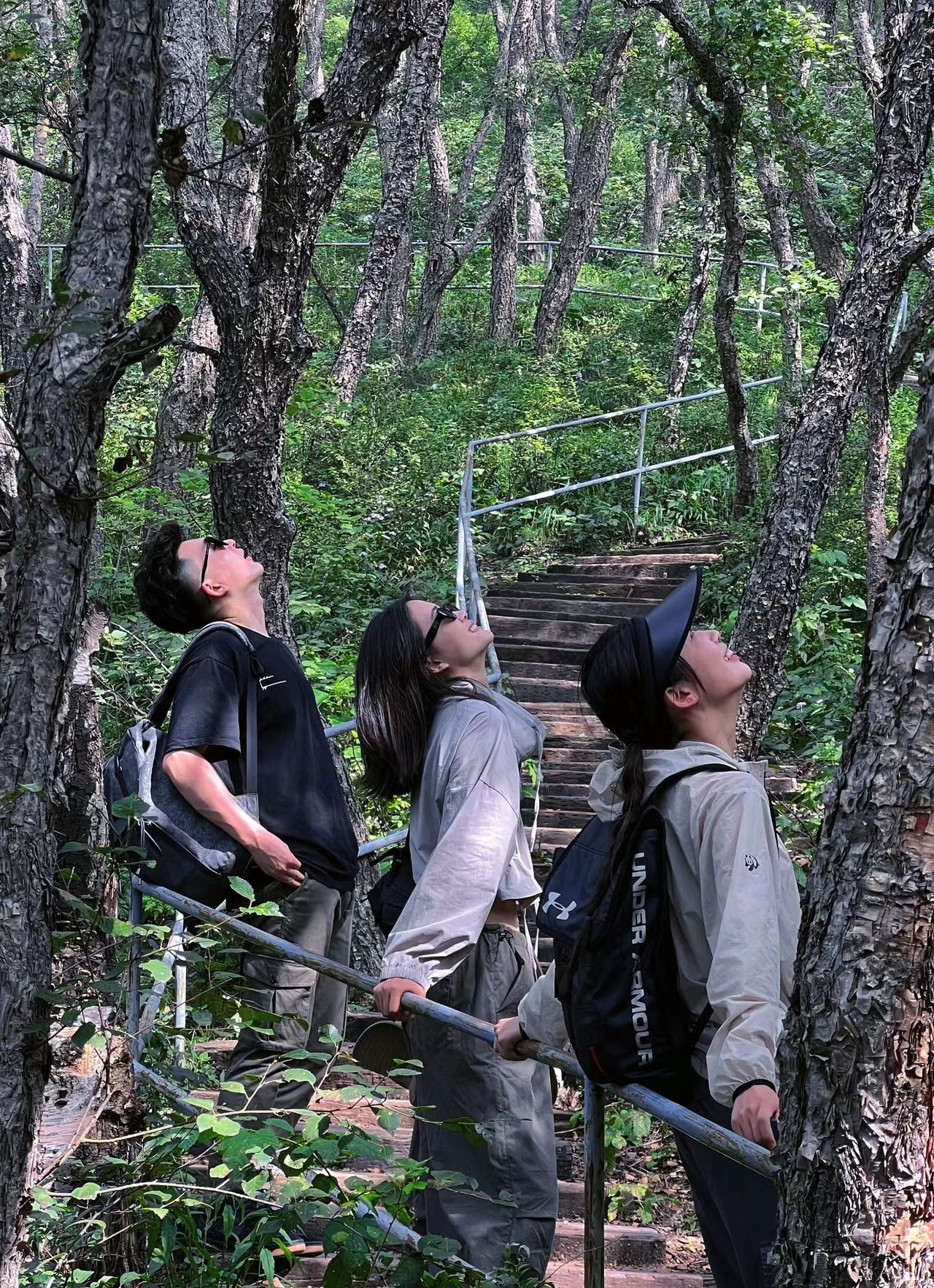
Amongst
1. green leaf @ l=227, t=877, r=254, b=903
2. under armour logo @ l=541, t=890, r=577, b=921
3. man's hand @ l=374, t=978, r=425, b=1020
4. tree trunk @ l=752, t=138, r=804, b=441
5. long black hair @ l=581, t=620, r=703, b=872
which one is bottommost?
man's hand @ l=374, t=978, r=425, b=1020

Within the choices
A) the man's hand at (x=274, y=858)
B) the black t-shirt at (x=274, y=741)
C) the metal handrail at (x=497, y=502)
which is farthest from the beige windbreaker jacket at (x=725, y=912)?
the metal handrail at (x=497, y=502)

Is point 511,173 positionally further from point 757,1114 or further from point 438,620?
point 757,1114

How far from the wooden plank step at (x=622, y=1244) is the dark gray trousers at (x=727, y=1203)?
152 centimetres

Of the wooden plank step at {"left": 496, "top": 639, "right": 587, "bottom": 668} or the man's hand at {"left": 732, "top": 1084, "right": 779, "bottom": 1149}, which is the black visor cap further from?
the wooden plank step at {"left": 496, "top": 639, "right": 587, "bottom": 668}

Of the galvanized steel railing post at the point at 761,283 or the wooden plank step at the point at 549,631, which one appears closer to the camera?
the wooden plank step at the point at 549,631

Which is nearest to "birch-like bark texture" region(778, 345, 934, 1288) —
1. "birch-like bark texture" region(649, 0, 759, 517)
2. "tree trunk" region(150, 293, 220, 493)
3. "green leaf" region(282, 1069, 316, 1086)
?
"green leaf" region(282, 1069, 316, 1086)

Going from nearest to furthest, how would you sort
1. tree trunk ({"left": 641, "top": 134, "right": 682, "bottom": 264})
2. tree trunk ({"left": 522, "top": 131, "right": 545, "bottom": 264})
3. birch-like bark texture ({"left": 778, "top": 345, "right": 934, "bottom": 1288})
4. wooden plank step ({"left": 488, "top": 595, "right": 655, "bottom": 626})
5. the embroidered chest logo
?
birch-like bark texture ({"left": 778, "top": 345, "right": 934, "bottom": 1288})
the embroidered chest logo
wooden plank step ({"left": 488, "top": 595, "right": 655, "bottom": 626})
tree trunk ({"left": 641, "top": 134, "right": 682, "bottom": 264})
tree trunk ({"left": 522, "top": 131, "right": 545, "bottom": 264})

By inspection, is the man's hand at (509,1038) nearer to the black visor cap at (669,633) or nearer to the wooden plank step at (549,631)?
the black visor cap at (669,633)

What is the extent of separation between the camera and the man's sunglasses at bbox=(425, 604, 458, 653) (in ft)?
9.98

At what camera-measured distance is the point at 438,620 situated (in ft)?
10.1

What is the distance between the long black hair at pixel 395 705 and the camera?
298 cm

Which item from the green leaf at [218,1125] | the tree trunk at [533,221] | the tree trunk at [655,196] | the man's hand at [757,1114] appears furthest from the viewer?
the tree trunk at [533,221]

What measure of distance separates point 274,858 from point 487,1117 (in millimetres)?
823

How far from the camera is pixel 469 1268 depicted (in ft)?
7.21
